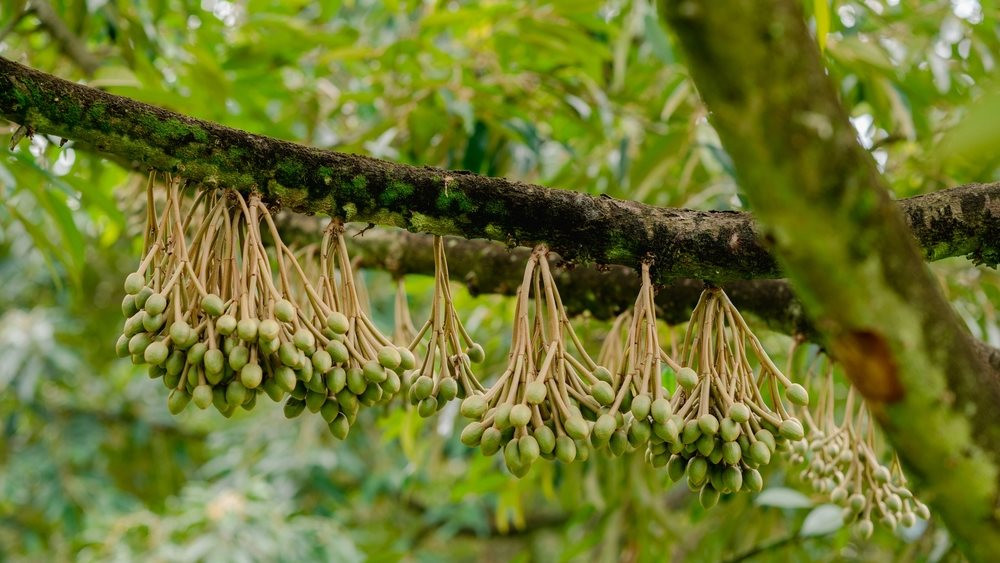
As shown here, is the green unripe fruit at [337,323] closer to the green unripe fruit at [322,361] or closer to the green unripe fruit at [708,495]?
the green unripe fruit at [322,361]

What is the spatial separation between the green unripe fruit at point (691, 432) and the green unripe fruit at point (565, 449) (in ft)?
0.39

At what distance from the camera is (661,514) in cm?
226

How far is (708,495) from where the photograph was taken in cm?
94

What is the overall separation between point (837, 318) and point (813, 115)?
0.12 m

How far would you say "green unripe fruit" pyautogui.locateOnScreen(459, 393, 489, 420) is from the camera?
875 mm

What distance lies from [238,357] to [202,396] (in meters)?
0.05

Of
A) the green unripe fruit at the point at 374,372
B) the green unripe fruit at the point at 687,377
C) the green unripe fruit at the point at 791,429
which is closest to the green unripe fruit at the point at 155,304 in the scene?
the green unripe fruit at the point at 374,372

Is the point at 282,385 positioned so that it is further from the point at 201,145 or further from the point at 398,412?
the point at 398,412

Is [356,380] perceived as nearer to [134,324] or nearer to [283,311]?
[283,311]

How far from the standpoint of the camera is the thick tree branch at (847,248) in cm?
46

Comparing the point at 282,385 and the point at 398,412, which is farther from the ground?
the point at 398,412

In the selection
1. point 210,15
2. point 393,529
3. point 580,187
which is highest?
point 210,15

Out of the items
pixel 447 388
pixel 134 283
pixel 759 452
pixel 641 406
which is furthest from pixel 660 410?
pixel 134 283

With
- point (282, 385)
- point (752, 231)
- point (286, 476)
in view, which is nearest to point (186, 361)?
point (282, 385)
